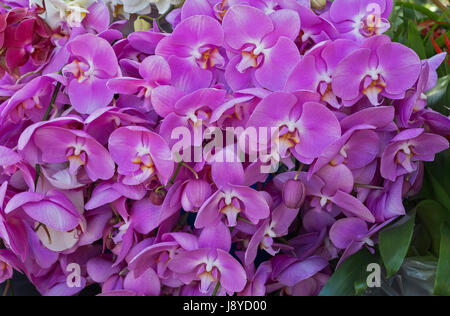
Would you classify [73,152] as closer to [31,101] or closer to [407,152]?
[31,101]

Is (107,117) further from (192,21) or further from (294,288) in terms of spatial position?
(294,288)

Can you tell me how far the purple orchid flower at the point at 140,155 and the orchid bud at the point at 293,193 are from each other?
121mm

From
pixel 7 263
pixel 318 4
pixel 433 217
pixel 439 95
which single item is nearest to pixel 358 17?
pixel 318 4

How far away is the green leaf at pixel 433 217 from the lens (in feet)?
1.82

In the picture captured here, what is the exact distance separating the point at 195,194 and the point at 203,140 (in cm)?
6

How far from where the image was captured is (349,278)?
0.52 m

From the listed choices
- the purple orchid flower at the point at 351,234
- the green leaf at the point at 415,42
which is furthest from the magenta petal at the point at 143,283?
the green leaf at the point at 415,42

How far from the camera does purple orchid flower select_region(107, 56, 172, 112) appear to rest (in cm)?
47

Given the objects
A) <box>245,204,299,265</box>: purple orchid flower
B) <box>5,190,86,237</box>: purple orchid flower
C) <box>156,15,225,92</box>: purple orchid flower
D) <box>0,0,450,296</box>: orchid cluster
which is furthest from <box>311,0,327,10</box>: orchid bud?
<box>5,190,86,237</box>: purple orchid flower

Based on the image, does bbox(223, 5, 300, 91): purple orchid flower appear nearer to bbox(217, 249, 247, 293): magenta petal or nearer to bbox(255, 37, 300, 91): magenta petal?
bbox(255, 37, 300, 91): magenta petal

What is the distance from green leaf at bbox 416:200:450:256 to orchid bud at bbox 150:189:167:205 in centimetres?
30

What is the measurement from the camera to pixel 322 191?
0.50 meters

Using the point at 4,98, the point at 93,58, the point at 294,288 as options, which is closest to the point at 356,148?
the point at 294,288

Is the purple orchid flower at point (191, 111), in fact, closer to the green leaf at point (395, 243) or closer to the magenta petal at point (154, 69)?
the magenta petal at point (154, 69)
